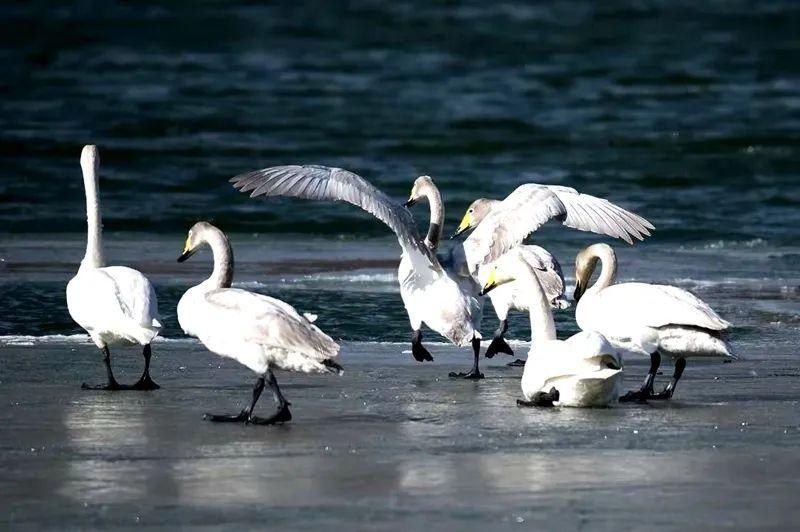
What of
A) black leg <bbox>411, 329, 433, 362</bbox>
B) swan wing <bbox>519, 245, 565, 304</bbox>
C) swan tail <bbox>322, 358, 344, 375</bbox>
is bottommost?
black leg <bbox>411, 329, 433, 362</bbox>

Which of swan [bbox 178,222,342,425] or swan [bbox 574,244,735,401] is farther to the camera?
swan [bbox 574,244,735,401]

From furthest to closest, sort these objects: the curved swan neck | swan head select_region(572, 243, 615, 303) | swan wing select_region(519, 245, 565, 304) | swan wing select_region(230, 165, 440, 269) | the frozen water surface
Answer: swan wing select_region(519, 245, 565, 304), swan wing select_region(230, 165, 440, 269), swan head select_region(572, 243, 615, 303), the curved swan neck, the frozen water surface

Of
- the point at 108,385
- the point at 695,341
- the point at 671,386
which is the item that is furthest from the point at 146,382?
the point at 695,341

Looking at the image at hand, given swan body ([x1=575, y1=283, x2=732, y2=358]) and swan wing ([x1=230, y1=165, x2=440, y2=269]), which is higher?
swan wing ([x1=230, y1=165, x2=440, y2=269])

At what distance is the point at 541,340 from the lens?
9516 mm

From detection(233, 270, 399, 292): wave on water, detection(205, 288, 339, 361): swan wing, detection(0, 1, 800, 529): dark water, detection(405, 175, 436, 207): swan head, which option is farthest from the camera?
detection(233, 270, 399, 292): wave on water

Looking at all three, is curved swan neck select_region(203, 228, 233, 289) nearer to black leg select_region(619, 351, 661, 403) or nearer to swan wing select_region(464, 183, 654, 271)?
black leg select_region(619, 351, 661, 403)

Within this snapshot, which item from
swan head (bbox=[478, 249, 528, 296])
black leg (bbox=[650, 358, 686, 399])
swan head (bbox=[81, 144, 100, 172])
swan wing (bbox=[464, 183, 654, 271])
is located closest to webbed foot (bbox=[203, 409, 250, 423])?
swan head (bbox=[478, 249, 528, 296])

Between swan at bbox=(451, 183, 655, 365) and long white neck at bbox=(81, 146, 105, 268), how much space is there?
7.94 feet

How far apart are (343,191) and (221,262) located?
6.70ft

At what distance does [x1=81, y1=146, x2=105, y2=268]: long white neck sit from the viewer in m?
10.8

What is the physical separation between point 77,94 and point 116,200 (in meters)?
17.7

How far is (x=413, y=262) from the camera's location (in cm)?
1158

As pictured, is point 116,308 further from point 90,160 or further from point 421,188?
point 421,188
